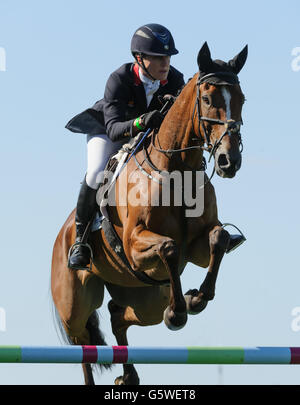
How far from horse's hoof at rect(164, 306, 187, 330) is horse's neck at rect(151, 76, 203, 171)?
130 cm

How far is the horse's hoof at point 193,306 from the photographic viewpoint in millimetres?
8500

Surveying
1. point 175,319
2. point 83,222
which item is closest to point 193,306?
point 175,319

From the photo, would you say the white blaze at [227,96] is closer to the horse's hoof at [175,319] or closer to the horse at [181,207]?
the horse at [181,207]

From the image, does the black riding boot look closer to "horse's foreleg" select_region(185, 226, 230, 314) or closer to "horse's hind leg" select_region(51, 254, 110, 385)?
"horse's hind leg" select_region(51, 254, 110, 385)

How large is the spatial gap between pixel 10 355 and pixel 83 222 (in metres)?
2.76

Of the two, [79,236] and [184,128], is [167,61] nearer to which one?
[184,128]

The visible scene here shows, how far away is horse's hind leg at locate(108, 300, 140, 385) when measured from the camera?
1084cm

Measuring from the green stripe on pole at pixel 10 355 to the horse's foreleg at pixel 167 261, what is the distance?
1481 mm

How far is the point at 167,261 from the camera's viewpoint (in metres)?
8.45

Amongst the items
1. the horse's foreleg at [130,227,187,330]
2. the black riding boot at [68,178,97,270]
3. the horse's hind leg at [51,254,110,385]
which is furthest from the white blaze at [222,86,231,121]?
the horse's hind leg at [51,254,110,385]

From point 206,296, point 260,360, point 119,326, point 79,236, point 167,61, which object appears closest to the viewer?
point 260,360
